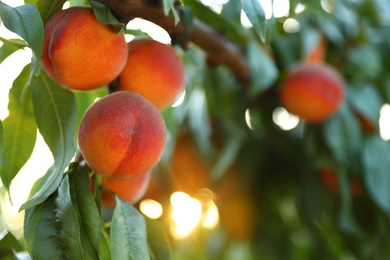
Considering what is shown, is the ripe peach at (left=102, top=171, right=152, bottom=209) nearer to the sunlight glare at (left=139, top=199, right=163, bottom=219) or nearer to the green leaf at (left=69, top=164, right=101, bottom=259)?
the green leaf at (left=69, top=164, right=101, bottom=259)

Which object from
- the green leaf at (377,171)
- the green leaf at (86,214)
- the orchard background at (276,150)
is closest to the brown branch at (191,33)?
the orchard background at (276,150)

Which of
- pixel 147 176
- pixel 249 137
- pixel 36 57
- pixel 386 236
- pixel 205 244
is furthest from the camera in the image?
pixel 205 244

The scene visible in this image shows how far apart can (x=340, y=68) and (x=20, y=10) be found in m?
0.96

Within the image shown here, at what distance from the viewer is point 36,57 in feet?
1.91

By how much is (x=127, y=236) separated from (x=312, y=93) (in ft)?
2.31

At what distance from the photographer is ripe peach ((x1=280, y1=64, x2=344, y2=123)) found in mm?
1196

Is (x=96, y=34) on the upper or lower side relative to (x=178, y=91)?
upper

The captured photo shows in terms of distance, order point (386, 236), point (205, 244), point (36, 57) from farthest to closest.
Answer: point (205, 244) < point (386, 236) < point (36, 57)

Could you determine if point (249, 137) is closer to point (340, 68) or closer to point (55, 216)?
point (340, 68)

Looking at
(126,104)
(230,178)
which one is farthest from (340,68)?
(126,104)

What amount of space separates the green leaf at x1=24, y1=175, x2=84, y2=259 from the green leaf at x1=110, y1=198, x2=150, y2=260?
1.4 inches

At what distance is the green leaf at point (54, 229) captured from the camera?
57 cm

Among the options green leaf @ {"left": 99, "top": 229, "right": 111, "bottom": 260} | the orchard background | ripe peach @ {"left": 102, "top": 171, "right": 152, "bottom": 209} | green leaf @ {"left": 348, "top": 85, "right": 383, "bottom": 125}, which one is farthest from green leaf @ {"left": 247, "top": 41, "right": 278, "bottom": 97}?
green leaf @ {"left": 99, "top": 229, "right": 111, "bottom": 260}

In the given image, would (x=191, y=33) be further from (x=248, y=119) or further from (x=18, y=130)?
(x=248, y=119)
